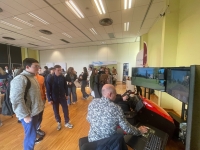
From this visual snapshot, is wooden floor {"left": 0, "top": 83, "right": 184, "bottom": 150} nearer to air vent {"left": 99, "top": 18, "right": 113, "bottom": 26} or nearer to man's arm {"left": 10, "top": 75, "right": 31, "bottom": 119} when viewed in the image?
man's arm {"left": 10, "top": 75, "right": 31, "bottom": 119}

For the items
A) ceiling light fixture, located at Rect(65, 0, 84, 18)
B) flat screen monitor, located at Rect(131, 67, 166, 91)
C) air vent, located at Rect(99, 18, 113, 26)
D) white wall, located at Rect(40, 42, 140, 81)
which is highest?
air vent, located at Rect(99, 18, 113, 26)

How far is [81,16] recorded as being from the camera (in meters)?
4.48

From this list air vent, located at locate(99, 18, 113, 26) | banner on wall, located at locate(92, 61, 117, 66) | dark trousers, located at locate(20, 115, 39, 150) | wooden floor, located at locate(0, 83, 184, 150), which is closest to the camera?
dark trousers, located at locate(20, 115, 39, 150)

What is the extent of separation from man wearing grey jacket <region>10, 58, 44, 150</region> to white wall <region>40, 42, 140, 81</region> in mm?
9253

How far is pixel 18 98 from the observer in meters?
1.37

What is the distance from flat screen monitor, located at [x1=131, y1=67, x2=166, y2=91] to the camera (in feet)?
7.06

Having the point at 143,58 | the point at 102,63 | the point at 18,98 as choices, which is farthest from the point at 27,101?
the point at 102,63

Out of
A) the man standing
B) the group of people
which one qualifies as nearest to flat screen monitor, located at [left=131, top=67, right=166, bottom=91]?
the group of people

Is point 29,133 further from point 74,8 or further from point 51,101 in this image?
point 74,8

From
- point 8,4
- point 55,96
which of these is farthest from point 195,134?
point 8,4

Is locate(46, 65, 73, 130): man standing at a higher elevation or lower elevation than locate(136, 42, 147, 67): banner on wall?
lower

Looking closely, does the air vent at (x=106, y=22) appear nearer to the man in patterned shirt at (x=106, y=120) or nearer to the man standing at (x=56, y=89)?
the man standing at (x=56, y=89)

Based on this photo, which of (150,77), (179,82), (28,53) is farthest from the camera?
(28,53)

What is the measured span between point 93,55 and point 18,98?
9814 mm
